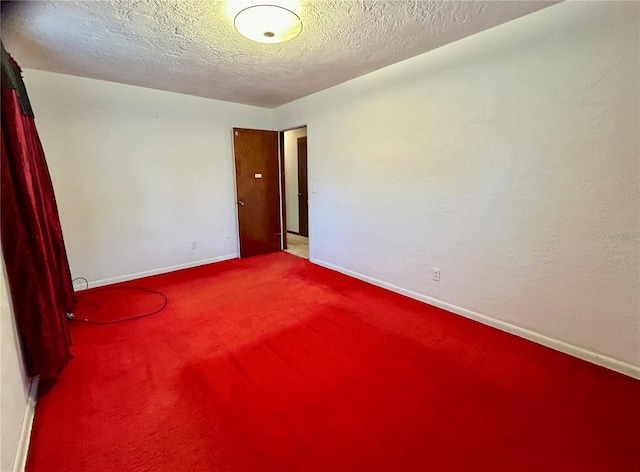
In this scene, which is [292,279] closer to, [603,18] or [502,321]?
[502,321]

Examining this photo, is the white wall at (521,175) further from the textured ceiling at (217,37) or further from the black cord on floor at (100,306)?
the black cord on floor at (100,306)

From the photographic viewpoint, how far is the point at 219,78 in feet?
11.0

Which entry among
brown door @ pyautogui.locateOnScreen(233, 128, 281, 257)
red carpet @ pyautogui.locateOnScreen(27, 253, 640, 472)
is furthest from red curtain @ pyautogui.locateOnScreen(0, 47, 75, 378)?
brown door @ pyautogui.locateOnScreen(233, 128, 281, 257)

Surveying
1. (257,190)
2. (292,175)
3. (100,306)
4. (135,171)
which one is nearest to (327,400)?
(100,306)

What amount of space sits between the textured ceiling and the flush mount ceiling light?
0.19ft

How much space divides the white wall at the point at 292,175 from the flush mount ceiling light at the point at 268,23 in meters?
4.10

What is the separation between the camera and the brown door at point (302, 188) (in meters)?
6.19

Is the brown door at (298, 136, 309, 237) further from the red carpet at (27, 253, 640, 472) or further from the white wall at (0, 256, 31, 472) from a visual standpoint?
the white wall at (0, 256, 31, 472)

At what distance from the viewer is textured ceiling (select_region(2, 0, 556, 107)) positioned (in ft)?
6.57

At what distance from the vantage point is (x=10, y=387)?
4.72ft

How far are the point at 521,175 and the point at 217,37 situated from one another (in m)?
2.58

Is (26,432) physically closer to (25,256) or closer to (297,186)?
(25,256)

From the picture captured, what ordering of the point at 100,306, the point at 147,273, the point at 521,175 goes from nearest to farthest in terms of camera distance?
the point at 521,175 < the point at 100,306 < the point at 147,273

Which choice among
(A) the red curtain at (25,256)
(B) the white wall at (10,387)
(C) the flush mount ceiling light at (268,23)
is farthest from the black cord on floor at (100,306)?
(C) the flush mount ceiling light at (268,23)
